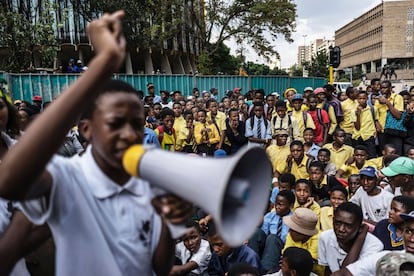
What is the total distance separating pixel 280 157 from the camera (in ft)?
19.5

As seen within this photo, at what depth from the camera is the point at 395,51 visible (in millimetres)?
71438

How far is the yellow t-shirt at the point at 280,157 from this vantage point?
5.84 m

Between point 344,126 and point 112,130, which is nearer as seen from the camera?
point 112,130

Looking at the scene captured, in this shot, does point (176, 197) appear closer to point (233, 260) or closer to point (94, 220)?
point (94, 220)

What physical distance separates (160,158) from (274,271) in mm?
2816

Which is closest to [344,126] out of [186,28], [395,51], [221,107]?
[221,107]

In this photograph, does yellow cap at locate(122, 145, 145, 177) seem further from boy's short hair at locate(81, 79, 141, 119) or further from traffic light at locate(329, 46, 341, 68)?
traffic light at locate(329, 46, 341, 68)

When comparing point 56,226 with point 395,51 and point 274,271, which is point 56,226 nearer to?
point 274,271

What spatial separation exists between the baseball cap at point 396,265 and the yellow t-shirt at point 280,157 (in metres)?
3.59

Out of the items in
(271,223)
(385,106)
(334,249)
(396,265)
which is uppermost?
(385,106)

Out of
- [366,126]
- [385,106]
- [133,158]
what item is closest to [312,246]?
[133,158]

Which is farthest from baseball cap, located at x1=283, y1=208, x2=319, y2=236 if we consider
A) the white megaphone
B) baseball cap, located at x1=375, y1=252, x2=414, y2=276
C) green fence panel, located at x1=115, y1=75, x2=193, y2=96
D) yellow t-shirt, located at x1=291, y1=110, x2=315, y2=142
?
green fence panel, located at x1=115, y1=75, x2=193, y2=96

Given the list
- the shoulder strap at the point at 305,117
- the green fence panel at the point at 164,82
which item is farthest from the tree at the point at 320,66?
the shoulder strap at the point at 305,117

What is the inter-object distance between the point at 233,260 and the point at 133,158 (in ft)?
8.40
